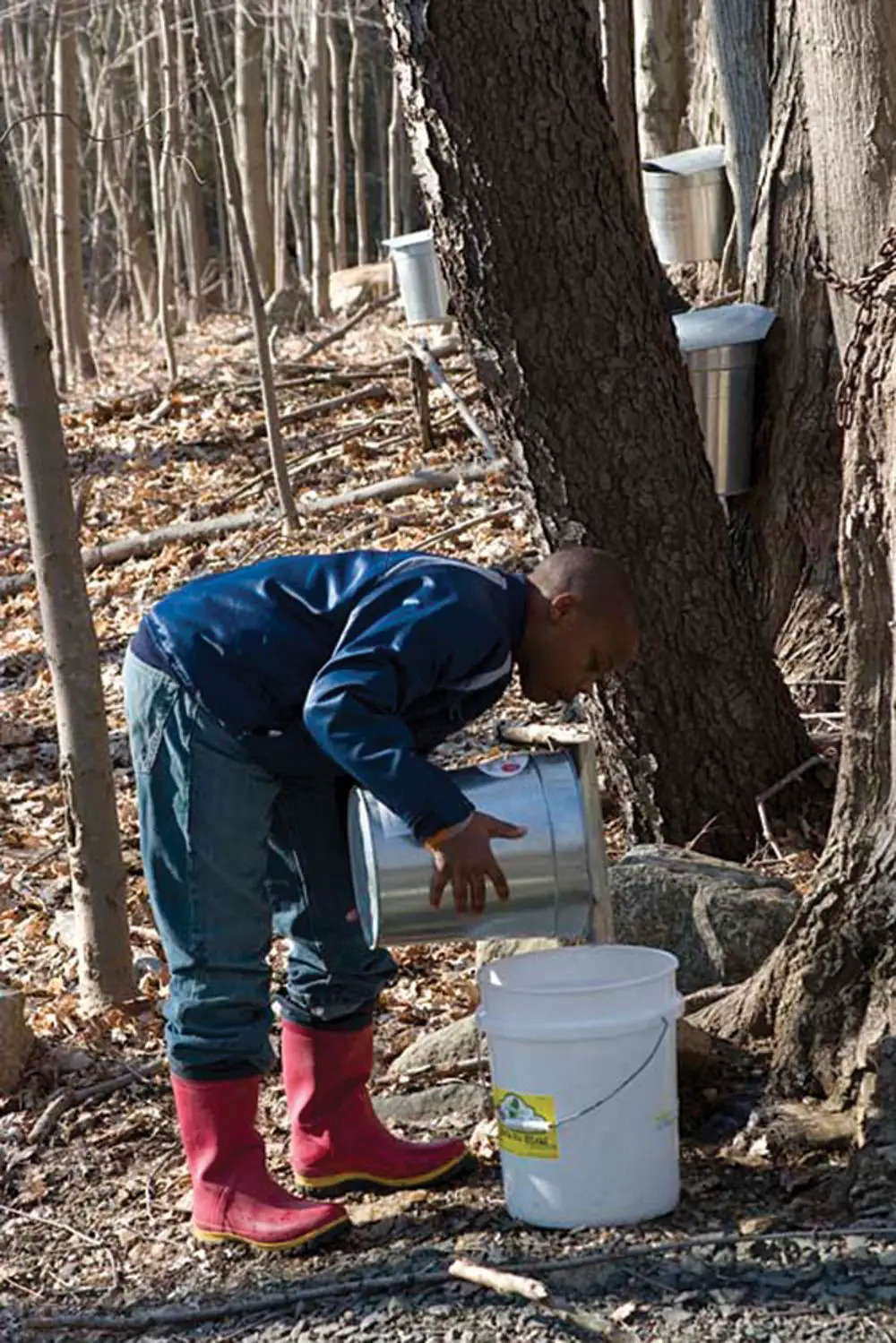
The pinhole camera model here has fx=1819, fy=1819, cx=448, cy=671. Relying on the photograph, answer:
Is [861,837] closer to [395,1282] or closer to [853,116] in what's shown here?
[395,1282]

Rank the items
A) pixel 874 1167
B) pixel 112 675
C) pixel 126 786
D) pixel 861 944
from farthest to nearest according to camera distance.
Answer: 1. pixel 112 675
2. pixel 126 786
3. pixel 861 944
4. pixel 874 1167

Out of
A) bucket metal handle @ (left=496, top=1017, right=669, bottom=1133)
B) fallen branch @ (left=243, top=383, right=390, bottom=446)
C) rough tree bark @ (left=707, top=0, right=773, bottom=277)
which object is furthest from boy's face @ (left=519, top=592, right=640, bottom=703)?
fallen branch @ (left=243, top=383, right=390, bottom=446)

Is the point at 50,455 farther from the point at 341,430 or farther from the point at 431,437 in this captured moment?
the point at 341,430

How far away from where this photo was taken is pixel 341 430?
11.5 m

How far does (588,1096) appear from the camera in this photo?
3.44m

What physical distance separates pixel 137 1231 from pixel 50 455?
2.09m

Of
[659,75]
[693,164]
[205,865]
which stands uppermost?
[659,75]

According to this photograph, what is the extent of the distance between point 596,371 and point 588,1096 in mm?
2515

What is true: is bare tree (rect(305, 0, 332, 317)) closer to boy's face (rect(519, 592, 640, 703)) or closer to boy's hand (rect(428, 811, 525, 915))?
boy's face (rect(519, 592, 640, 703))

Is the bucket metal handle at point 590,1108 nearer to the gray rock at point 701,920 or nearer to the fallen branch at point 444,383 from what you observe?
the gray rock at point 701,920

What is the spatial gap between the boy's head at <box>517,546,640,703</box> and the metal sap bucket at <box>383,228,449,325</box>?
6.21 meters

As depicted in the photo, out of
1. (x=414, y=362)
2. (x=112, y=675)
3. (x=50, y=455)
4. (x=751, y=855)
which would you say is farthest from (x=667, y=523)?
(x=414, y=362)

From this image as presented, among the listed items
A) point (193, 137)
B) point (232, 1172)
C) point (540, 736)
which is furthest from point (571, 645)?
point (193, 137)

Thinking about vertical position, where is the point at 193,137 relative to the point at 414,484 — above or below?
above
